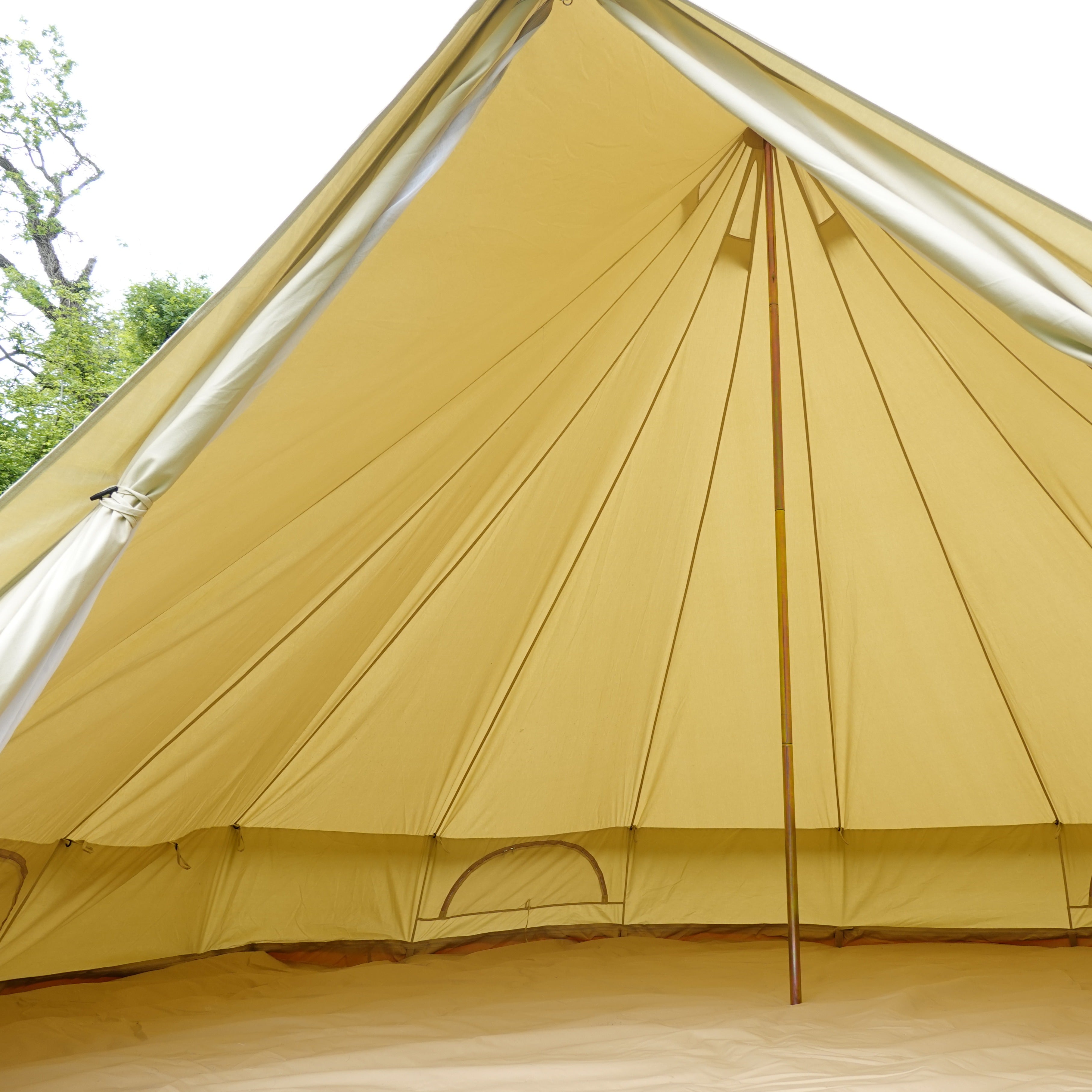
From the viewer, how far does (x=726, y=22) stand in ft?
6.43

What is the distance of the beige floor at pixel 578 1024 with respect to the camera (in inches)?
102

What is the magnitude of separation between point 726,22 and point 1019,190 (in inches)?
28.3

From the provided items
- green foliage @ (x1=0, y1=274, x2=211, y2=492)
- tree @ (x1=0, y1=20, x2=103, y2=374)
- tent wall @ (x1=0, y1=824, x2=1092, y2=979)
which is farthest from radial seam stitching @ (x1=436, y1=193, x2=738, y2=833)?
tree @ (x1=0, y1=20, x2=103, y2=374)

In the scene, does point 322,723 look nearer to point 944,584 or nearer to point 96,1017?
point 96,1017

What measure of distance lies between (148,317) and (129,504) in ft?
48.1

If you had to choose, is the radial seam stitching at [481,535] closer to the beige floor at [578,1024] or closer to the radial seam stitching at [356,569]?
the radial seam stitching at [356,569]

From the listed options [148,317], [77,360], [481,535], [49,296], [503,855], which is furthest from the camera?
[49,296]

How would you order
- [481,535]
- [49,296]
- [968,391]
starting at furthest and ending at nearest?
1. [49,296]
2. [481,535]
3. [968,391]

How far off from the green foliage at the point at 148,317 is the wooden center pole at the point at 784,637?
13.7 meters

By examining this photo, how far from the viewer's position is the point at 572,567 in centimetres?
392

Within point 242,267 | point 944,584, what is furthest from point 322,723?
point 944,584

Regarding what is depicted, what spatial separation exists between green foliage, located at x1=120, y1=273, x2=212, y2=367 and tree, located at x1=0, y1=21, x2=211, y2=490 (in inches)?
0.6

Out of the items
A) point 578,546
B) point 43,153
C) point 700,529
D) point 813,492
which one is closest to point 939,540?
point 813,492

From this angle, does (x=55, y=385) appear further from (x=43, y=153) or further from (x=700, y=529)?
(x=700, y=529)
